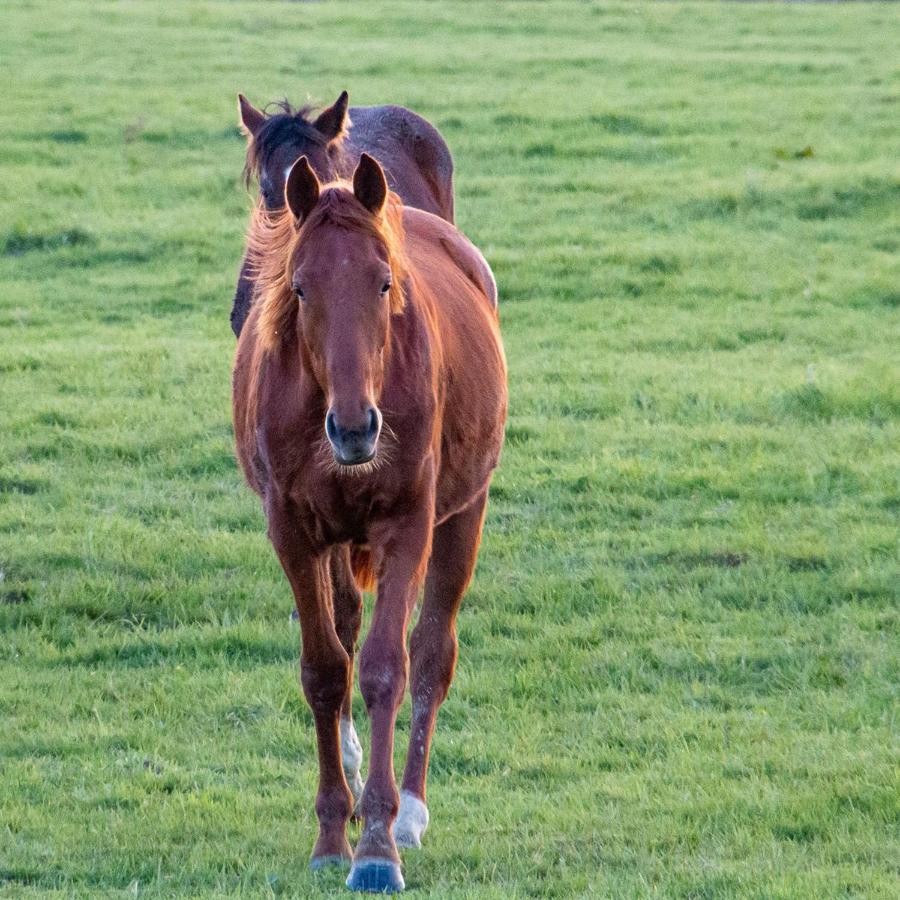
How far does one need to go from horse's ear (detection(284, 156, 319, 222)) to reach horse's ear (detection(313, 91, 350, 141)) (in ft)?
7.78

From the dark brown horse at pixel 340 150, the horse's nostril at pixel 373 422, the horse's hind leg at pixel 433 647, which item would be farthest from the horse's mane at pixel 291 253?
the dark brown horse at pixel 340 150

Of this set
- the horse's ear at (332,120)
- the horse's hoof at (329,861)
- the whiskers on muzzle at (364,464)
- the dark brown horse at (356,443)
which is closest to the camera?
the dark brown horse at (356,443)

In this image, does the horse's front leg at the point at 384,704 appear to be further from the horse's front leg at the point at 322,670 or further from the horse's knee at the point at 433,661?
the horse's knee at the point at 433,661

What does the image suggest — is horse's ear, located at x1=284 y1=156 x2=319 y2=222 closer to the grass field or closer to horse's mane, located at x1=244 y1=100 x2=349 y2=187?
the grass field

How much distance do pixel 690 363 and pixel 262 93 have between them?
10125 mm

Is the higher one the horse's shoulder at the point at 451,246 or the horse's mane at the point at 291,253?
the horse's mane at the point at 291,253

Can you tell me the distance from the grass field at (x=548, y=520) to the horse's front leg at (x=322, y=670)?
219 millimetres

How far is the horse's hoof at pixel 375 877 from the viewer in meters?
4.80

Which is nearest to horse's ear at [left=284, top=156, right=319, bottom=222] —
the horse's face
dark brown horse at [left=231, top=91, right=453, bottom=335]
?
the horse's face

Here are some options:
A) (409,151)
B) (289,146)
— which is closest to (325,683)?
(289,146)

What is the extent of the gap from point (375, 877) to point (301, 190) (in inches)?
81.7

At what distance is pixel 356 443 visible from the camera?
14.2ft

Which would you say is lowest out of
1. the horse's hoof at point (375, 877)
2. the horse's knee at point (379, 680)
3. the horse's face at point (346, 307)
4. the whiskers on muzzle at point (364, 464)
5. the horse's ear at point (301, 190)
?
the horse's hoof at point (375, 877)

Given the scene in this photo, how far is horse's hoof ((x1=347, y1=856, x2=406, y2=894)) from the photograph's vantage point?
4.80 metres
